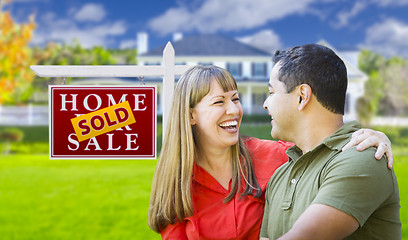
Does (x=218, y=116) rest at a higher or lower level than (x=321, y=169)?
higher

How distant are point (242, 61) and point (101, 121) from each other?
56.3ft

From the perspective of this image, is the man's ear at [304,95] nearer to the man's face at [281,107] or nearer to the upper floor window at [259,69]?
the man's face at [281,107]

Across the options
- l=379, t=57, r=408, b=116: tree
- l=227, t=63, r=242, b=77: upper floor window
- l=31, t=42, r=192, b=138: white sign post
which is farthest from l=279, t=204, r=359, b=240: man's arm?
l=379, t=57, r=408, b=116: tree

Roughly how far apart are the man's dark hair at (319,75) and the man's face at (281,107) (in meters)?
0.03

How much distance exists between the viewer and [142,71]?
8.86ft

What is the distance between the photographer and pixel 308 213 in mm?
1511

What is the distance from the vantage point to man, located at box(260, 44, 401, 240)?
1513 millimetres

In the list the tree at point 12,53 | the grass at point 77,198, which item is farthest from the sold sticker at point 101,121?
the tree at point 12,53

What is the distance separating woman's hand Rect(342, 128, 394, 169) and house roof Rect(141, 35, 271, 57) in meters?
18.0

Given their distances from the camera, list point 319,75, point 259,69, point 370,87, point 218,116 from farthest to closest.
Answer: point 370,87 < point 259,69 < point 218,116 < point 319,75

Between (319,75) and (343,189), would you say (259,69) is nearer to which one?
(319,75)

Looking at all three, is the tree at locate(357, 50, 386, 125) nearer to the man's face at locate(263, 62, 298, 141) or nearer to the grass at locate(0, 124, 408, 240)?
the grass at locate(0, 124, 408, 240)

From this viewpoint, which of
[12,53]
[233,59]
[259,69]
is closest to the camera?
[12,53]

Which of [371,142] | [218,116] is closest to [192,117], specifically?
[218,116]
